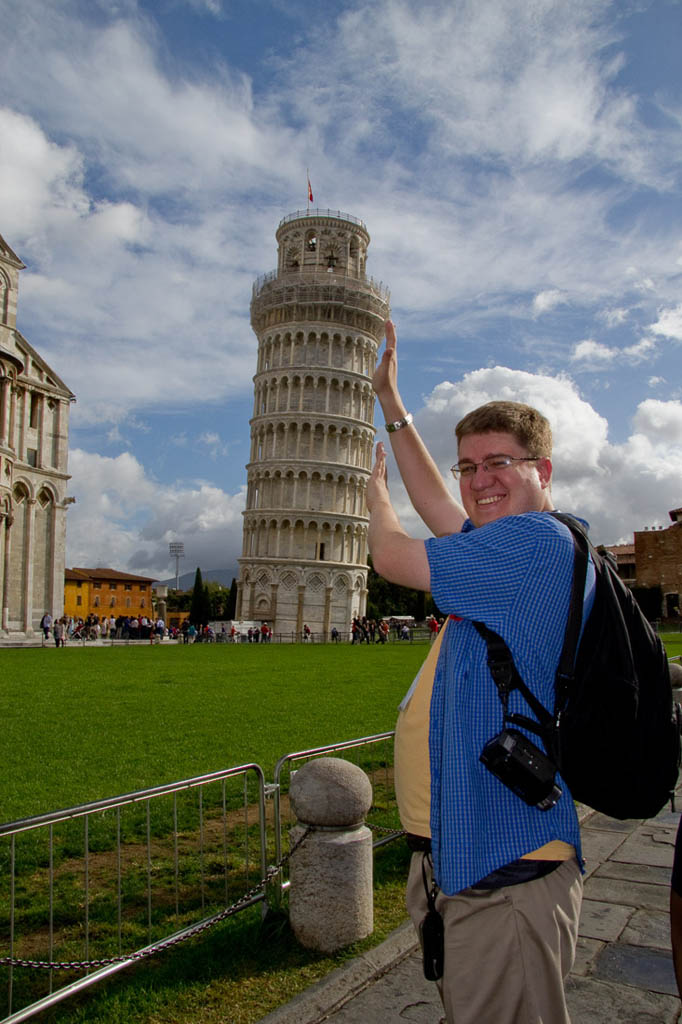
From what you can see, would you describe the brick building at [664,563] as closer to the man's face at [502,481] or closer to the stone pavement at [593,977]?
the stone pavement at [593,977]

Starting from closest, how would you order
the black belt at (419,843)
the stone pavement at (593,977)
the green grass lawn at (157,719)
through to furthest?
the black belt at (419,843) < the stone pavement at (593,977) < the green grass lawn at (157,719)

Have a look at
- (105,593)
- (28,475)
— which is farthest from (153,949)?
(105,593)

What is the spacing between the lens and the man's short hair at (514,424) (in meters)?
2.41

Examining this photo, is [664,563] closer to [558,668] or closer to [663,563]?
[663,563]

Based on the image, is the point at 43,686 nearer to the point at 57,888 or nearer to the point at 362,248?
the point at 57,888

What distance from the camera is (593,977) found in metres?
4.05

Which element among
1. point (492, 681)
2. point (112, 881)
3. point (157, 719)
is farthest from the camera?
point (157, 719)

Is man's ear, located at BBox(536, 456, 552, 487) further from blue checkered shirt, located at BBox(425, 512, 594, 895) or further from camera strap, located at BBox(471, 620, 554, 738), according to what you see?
camera strap, located at BBox(471, 620, 554, 738)

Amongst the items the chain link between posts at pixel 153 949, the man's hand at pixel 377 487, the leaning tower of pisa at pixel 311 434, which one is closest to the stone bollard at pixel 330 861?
the chain link between posts at pixel 153 949

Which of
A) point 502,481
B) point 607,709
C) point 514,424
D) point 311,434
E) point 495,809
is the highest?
point 311,434

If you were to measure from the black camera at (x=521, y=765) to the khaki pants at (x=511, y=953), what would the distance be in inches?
10.8

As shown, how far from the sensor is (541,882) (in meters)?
2.09

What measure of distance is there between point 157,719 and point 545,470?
11026 mm

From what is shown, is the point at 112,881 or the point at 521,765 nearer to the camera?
the point at 521,765
